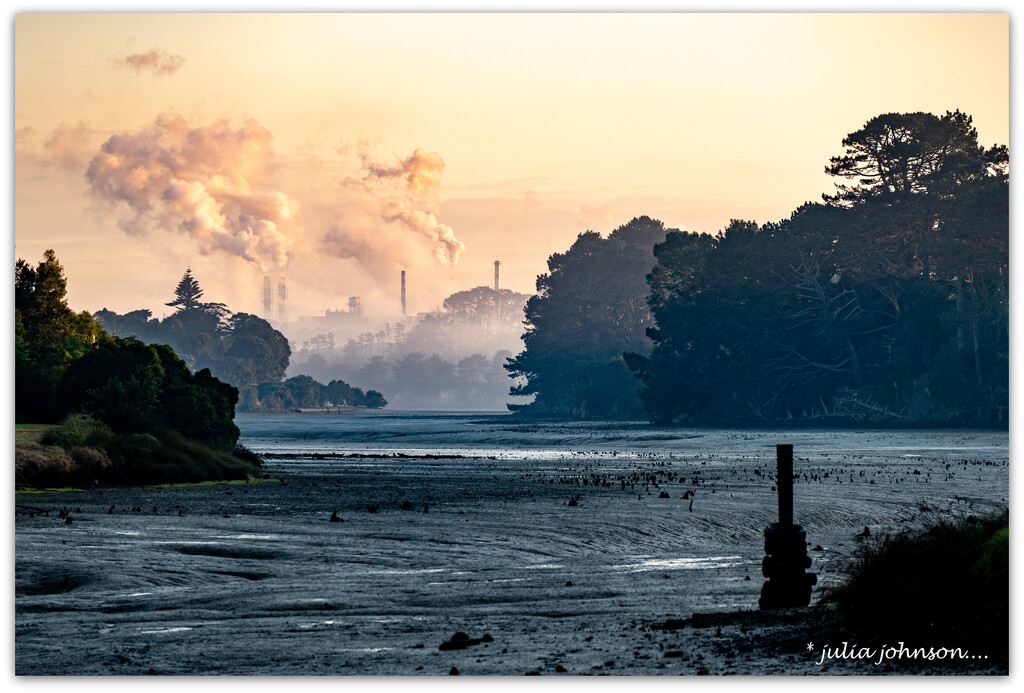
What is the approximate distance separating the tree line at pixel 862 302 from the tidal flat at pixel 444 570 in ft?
162

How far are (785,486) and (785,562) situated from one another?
96cm

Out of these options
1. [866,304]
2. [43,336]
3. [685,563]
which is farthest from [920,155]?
[685,563]

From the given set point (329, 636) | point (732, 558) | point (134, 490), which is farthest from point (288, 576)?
point (134, 490)

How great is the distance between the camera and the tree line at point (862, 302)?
92438 mm

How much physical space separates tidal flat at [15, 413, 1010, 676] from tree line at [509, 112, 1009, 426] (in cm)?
4928

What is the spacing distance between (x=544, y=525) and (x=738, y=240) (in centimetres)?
10236

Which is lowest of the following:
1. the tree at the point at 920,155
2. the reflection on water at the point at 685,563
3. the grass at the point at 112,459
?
the reflection on water at the point at 685,563

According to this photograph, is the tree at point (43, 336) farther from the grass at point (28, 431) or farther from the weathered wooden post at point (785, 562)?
the weathered wooden post at point (785, 562)

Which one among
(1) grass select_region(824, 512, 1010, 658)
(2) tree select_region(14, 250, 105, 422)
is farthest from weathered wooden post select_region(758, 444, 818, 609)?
(2) tree select_region(14, 250, 105, 422)

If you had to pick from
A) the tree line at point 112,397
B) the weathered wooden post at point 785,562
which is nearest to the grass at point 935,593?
the weathered wooden post at point 785,562

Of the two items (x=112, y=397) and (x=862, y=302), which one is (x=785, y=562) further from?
(x=862, y=302)

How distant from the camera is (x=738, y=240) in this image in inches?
5000

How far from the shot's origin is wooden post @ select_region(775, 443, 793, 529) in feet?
49.5

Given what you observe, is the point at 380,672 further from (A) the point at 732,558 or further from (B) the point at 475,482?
(B) the point at 475,482
